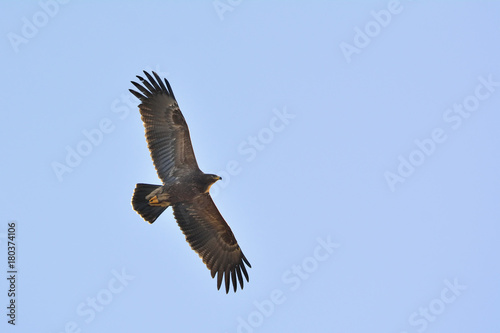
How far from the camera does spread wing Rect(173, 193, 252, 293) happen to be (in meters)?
23.7

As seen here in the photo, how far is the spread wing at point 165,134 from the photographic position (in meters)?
23.2

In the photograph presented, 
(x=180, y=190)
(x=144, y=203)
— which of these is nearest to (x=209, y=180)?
(x=180, y=190)

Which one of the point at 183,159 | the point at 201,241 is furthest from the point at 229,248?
the point at 183,159

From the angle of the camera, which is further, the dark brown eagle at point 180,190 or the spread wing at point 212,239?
the spread wing at point 212,239

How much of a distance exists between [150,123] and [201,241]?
3218mm

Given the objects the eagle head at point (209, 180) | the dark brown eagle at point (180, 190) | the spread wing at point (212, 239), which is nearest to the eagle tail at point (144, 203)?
the dark brown eagle at point (180, 190)

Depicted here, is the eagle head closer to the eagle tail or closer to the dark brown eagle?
the dark brown eagle

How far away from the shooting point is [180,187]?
23094 millimetres

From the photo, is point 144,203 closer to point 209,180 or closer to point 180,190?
point 180,190

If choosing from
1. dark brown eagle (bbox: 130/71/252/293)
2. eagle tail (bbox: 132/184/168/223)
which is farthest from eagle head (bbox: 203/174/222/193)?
eagle tail (bbox: 132/184/168/223)

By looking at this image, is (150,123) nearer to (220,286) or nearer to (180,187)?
(180,187)

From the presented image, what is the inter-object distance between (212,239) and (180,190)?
5.45ft

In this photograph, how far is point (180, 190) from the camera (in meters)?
23.1

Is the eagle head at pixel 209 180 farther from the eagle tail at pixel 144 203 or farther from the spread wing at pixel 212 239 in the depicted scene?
the eagle tail at pixel 144 203
